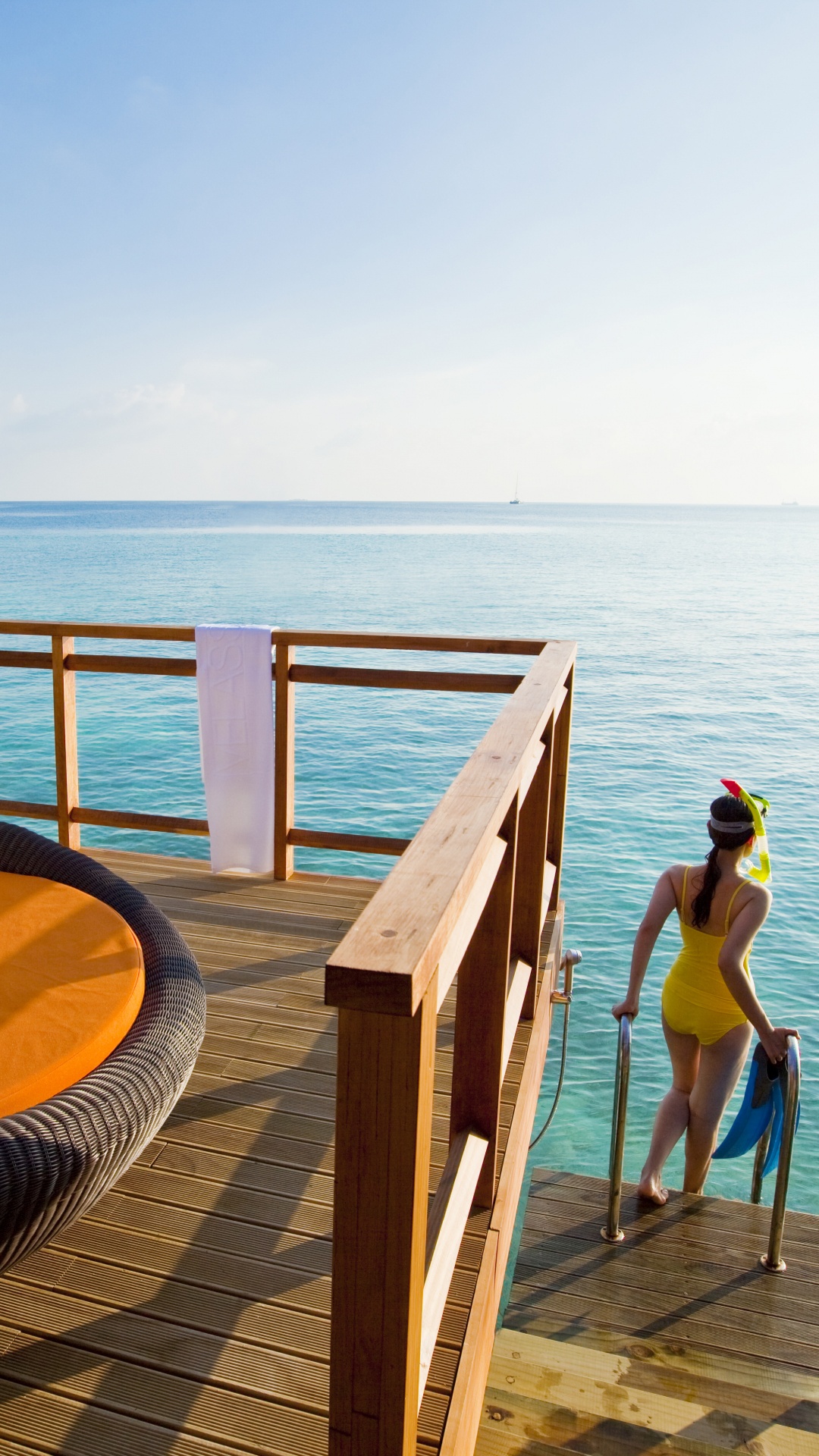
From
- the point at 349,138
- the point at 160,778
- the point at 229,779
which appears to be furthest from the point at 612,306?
the point at 229,779

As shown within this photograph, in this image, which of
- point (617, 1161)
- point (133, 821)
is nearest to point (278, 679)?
point (133, 821)

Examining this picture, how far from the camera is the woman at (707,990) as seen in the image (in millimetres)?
3203

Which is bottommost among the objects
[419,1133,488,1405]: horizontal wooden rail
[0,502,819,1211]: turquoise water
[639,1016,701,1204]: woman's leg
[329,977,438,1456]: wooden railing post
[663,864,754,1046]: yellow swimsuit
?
[0,502,819,1211]: turquoise water

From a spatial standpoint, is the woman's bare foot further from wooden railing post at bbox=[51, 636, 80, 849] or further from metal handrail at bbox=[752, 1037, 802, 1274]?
wooden railing post at bbox=[51, 636, 80, 849]

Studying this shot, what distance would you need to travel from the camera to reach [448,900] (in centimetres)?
96

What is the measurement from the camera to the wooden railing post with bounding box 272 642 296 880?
3.73 metres

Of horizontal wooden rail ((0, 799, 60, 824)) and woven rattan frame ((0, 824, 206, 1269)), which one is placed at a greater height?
woven rattan frame ((0, 824, 206, 1269))

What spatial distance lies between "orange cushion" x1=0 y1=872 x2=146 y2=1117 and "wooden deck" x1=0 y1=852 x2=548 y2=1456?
1.40 ft

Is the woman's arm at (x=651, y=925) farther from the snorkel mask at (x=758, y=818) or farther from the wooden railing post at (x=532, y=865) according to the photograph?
the wooden railing post at (x=532, y=865)

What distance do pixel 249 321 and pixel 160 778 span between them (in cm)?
3609

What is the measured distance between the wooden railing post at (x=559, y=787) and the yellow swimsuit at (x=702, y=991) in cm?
56

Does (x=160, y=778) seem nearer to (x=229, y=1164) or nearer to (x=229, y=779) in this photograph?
(x=229, y=779)

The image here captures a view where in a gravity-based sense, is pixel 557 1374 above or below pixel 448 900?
below

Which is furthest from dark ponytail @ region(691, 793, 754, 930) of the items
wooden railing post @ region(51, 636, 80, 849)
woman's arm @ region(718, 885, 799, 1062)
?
wooden railing post @ region(51, 636, 80, 849)
